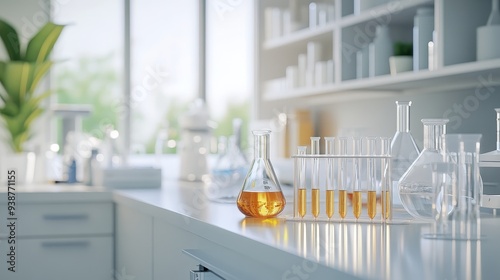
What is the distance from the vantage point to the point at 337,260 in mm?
1084

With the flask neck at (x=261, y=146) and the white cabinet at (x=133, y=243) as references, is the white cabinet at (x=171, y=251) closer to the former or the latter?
the white cabinet at (x=133, y=243)

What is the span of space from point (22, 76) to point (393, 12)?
1.98 meters

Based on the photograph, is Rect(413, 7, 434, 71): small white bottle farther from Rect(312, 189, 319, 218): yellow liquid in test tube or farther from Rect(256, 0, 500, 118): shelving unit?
Rect(312, 189, 319, 218): yellow liquid in test tube

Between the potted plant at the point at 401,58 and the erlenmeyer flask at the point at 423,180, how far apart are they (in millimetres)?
1115

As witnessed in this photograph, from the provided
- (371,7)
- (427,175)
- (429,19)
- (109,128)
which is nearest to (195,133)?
(109,128)

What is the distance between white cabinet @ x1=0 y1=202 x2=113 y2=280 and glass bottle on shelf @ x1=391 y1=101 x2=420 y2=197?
62.5 inches

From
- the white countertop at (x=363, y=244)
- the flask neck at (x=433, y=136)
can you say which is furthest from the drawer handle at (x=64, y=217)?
the flask neck at (x=433, y=136)

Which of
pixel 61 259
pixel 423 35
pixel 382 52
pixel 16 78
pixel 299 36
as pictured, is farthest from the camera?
pixel 16 78

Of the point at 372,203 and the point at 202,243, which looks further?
the point at 202,243

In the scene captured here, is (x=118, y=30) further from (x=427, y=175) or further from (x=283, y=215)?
(x=427, y=175)

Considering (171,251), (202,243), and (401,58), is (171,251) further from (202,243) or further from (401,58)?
(401,58)

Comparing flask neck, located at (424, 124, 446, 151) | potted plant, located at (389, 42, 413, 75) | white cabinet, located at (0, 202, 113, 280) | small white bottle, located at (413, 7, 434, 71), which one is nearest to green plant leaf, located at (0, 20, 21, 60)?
white cabinet, located at (0, 202, 113, 280)

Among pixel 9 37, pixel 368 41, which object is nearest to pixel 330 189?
pixel 368 41

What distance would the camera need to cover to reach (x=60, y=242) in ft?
10.0
